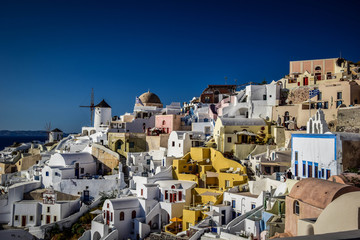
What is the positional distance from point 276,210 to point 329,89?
16959 mm

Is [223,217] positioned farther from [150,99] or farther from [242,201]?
[150,99]

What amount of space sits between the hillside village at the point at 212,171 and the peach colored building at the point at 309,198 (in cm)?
6

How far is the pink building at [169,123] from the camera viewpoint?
43125 millimetres

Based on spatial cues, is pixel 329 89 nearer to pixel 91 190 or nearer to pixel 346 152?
pixel 346 152

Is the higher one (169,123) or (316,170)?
(169,123)

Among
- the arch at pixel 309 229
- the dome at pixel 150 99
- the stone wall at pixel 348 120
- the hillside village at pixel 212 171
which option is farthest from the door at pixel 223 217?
the dome at pixel 150 99

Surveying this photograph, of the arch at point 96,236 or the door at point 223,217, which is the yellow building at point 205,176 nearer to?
the door at point 223,217

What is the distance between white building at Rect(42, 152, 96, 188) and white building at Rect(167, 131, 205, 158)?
8662mm

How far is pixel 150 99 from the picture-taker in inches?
2202

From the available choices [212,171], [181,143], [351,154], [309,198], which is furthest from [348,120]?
[181,143]

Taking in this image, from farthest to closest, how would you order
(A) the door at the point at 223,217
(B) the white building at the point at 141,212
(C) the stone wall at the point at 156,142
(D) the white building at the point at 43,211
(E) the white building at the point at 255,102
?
1. (C) the stone wall at the point at 156,142
2. (E) the white building at the point at 255,102
3. (D) the white building at the point at 43,211
4. (B) the white building at the point at 141,212
5. (A) the door at the point at 223,217

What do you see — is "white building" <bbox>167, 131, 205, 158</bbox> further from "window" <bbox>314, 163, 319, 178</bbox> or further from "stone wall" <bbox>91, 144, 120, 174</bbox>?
"window" <bbox>314, 163, 319, 178</bbox>

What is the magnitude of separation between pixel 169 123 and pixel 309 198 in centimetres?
2947

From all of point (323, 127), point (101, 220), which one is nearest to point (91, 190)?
point (101, 220)
